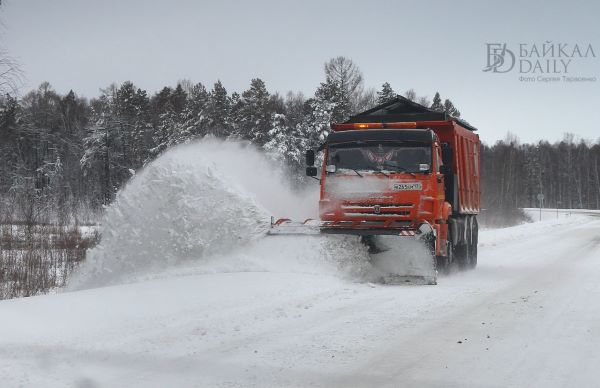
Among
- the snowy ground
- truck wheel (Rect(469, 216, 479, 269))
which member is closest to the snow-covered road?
the snowy ground

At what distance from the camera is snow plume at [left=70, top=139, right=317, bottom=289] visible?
1091cm

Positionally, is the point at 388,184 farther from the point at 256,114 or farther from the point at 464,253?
the point at 256,114

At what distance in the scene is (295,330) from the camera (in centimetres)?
655

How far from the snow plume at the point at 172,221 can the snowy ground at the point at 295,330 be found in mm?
258

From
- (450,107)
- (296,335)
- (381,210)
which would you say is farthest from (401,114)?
(450,107)

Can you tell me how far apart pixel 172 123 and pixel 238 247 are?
4950cm

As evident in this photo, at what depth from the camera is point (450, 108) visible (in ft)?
256

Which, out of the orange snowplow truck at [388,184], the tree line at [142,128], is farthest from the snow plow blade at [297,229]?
the tree line at [142,128]

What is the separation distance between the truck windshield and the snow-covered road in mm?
2535

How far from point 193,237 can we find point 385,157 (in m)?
3.97

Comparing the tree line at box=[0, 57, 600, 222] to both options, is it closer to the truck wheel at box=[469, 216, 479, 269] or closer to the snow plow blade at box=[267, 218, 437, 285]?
the truck wheel at box=[469, 216, 479, 269]

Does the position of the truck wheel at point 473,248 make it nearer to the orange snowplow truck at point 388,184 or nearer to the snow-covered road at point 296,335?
the orange snowplow truck at point 388,184

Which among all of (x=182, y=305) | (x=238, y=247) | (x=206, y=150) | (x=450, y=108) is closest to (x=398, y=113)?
(x=206, y=150)

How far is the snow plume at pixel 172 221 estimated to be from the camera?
10.9 metres
